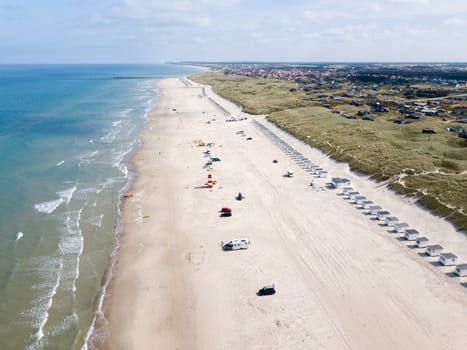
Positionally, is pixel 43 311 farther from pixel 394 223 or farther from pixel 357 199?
pixel 357 199

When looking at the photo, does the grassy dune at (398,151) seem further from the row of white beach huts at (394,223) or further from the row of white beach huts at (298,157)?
the row of white beach huts at (394,223)

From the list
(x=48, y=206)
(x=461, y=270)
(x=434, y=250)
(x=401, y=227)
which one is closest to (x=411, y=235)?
(x=401, y=227)

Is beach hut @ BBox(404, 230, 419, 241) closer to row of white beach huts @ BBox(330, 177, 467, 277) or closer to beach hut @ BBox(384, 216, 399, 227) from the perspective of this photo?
row of white beach huts @ BBox(330, 177, 467, 277)

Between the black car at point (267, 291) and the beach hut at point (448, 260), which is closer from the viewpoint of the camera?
the black car at point (267, 291)

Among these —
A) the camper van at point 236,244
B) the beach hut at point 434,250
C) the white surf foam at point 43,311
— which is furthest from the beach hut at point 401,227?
the white surf foam at point 43,311

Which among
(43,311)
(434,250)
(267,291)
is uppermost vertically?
(434,250)

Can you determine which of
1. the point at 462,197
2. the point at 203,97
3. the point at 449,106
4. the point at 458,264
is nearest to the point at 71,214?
the point at 458,264
